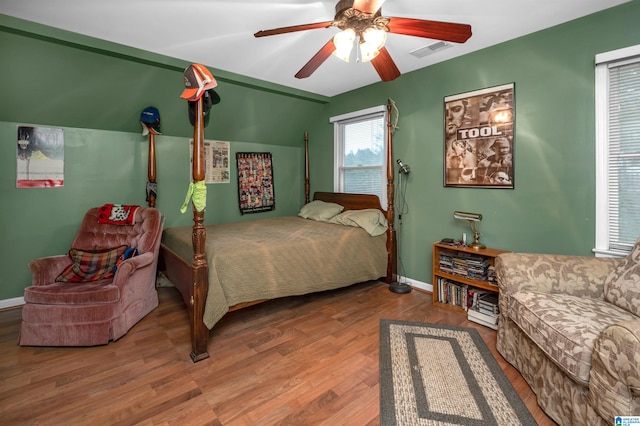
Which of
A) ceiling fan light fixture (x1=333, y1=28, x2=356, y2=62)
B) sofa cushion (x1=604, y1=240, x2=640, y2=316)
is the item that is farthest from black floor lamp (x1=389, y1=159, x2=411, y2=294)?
ceiling fan light fixture (x1=333, y1=28, x2=356, y2=62)

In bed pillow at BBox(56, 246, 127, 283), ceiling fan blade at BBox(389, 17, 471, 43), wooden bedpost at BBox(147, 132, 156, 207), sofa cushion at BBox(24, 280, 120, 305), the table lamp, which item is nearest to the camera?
ceiling fan blade at BBox(389, 17, 471, 43)

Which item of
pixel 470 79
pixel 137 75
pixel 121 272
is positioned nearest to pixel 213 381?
pixel 121 272

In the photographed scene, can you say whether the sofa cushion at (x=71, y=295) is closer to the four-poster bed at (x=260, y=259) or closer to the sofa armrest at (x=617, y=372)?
the four-poster bed at (x=260, y=259)

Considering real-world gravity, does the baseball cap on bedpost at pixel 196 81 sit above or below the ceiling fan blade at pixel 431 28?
below

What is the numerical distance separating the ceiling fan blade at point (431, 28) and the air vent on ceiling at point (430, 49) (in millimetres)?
1154

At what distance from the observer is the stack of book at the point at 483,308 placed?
2568mm

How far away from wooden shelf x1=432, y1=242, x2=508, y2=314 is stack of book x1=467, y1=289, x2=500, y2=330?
6cm

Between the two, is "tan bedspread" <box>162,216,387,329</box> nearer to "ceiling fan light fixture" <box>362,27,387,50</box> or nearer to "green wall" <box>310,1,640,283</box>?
"green wall" <box>310,1,640,283</box>

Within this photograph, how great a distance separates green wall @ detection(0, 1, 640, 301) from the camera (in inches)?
96.1

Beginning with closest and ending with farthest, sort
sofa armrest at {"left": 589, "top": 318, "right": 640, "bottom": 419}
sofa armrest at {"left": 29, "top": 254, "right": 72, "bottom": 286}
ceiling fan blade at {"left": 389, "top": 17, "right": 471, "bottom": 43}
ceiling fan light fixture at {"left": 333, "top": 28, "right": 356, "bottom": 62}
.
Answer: sofa armrest at {"left": 589, "top": 318, "right": 640, "bottom": 419}
ceiling fan blade at {"left": 389, "top": 17, "right": 471, "bottom": 43}
ceiling fan light fixture at {"left": 333, "top": 28, "right": 356, "bottom": 62}
sofa armrest at {"left": 29, "top": 254, "right": 72, "bottom": 286}

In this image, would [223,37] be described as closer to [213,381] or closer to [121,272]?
[121,272]

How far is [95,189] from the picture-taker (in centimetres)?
340

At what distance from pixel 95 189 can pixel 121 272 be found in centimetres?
157

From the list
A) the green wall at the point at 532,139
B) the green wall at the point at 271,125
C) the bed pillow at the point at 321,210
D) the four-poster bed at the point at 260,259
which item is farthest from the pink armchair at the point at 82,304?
the green wall at the point at 532,139
